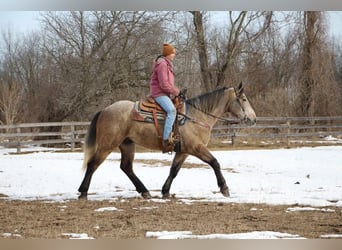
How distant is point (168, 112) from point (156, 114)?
0.11 metres

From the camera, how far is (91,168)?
4.55 m

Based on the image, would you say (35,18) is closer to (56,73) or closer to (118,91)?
(56,73)

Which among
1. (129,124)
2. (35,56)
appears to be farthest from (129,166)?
(35,56)

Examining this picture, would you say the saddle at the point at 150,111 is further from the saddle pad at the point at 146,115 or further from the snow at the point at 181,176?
the snow at the point at 181,176

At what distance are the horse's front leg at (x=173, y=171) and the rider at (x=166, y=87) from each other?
0.14 m

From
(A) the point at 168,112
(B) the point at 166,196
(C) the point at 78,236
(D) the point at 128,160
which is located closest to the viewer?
(C) the point at 78,236

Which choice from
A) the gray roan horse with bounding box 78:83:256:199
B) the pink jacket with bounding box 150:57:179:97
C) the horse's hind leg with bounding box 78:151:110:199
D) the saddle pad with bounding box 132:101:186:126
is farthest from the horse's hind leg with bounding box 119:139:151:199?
the pink jacket with bounding box 150:57:179:97

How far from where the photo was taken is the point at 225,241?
3.84 meters

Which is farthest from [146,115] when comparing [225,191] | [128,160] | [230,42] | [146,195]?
[230,42]

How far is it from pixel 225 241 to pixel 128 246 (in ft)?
2.18

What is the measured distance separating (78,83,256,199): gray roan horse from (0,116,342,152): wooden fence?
13 centimetres

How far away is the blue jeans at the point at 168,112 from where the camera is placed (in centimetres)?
443

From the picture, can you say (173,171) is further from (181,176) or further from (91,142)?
(91,142)

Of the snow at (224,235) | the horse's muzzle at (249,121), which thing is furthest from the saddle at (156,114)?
the snow at (224,235)
